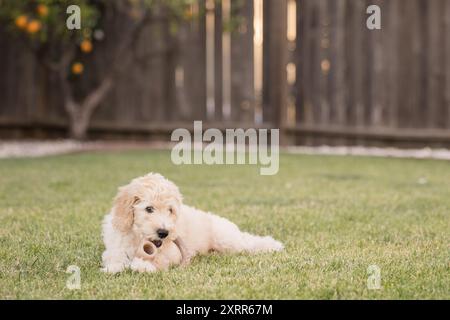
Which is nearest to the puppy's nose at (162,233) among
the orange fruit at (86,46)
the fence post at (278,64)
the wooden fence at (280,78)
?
the wooden fence at (280,78)

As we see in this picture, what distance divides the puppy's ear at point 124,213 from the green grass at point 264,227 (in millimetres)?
265

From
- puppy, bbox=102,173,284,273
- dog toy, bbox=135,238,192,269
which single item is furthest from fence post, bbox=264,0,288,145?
dog toy, bbox=135,238,192,269

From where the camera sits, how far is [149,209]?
4031 mm

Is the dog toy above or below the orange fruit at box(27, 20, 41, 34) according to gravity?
below

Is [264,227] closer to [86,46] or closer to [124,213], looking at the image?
[124,213]

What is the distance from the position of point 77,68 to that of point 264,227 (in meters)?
7.88

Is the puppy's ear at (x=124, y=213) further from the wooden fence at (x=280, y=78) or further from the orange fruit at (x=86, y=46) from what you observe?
the orange fruit at (x=86, y=46)

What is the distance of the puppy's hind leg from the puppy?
14 cm

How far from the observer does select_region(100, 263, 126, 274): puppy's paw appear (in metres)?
3.98

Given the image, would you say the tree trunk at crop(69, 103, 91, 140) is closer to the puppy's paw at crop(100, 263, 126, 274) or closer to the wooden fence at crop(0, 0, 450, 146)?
the wooden fence at crop(0, 0, 450, 146)

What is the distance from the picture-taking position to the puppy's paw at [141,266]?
3.97 meters

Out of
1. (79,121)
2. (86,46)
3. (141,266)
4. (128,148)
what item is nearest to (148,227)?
(141,266)

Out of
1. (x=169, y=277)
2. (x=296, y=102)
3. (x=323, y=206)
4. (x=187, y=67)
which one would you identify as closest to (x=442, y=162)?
(x=296, y=102)
